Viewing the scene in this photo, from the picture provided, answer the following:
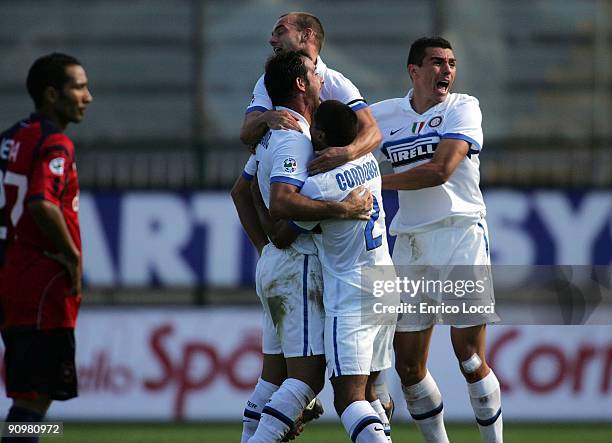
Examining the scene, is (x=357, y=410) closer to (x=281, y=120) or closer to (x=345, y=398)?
(x=345, y=398)

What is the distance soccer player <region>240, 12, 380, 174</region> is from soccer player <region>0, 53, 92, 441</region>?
3.33ft

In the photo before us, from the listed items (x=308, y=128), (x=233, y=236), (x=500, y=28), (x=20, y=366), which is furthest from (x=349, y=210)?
(x=500, y=28)

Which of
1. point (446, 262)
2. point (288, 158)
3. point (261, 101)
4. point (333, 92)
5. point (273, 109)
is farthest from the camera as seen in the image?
point (446, 262)

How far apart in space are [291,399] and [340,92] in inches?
71.4

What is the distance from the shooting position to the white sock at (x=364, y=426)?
253 inches

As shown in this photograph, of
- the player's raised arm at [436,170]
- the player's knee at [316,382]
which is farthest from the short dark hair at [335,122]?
the player's knee at [316,382]

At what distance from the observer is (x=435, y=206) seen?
25.3 feet

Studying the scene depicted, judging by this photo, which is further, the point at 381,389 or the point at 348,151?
the point at 381,389

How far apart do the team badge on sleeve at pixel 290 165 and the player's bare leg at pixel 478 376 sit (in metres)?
1.73

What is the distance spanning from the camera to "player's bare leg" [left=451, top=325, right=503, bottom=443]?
299 inches

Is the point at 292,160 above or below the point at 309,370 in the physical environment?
above

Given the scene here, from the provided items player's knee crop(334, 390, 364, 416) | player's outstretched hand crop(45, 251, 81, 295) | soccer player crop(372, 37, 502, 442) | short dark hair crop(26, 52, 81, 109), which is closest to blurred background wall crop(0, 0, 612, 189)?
soccer player crop(372, 37, 502, 442)

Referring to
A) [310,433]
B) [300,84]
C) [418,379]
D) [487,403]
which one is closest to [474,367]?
[487,403]

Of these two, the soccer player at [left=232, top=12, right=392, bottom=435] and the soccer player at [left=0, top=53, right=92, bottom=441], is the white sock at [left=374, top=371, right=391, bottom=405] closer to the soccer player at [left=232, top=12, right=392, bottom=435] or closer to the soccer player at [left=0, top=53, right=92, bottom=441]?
→ the soccer player at [left=232, top=12, right=392, bottom=435]
